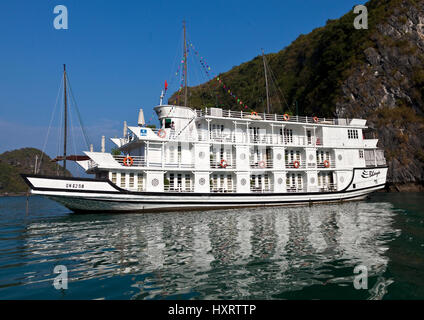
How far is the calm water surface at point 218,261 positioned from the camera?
233 inches

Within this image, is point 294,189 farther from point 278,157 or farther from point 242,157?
point 242,157

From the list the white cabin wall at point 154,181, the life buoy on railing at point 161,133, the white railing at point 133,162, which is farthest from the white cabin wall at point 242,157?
the white railing at point 133,162

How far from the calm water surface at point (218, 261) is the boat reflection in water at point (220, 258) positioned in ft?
0.08

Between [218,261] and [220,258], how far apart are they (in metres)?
0.31

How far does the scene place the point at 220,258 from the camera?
8297 millimetres

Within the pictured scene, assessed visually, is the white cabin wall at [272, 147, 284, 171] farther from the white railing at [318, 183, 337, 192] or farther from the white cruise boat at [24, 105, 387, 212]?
the white railing at [318, 183, 337, 192]

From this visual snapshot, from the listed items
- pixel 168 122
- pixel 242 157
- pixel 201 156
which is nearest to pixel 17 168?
pixel 168 122

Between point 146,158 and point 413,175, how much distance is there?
42304mm

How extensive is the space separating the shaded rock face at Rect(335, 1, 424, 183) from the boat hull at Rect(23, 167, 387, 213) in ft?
82.8

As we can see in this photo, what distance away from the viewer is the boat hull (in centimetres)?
1822

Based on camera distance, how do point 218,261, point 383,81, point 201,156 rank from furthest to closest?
point 383,81
point 201,156
point 218,261

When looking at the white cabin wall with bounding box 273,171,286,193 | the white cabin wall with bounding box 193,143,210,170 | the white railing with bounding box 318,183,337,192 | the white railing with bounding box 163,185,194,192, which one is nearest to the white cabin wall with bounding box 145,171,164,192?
the white railing with bounding box 163,185,194,192
